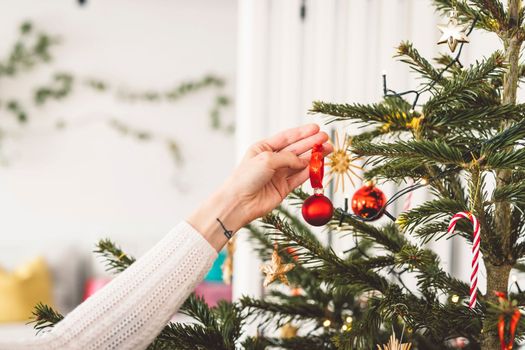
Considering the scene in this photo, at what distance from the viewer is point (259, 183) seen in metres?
0.67

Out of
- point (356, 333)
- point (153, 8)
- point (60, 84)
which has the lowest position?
point (356, 333)

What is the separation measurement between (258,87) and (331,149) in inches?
39.1

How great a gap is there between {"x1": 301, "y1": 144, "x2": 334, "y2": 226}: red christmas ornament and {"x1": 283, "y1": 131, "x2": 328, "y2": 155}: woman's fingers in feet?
0.17

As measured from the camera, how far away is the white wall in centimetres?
344

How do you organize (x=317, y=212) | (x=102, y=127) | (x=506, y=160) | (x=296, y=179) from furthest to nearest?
(x=102, y=127)
(x=296, y=179)
(x=317, y=212)
(x=506, y=160)

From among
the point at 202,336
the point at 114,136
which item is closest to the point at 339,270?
the point at 202,336

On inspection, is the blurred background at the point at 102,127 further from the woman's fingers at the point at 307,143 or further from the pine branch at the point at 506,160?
the pine branch at the point at 506,160

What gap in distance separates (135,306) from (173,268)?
0.06 metres

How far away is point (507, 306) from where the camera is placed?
42 cm

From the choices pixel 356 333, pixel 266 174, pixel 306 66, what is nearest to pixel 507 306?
pixel 356 333

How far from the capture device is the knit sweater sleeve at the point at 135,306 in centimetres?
55

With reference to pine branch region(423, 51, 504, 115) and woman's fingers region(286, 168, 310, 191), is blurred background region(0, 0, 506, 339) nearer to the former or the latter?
woman's fingers region(286, 168, 310, 191)

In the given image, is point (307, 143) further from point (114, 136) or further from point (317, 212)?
point (114, 136)

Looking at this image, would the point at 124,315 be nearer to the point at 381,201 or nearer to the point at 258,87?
the point at 381,201
